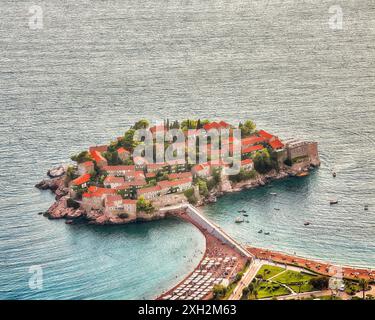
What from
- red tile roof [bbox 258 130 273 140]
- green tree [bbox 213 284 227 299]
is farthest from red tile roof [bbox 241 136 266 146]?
green tree [bbox 213 284 227 299]

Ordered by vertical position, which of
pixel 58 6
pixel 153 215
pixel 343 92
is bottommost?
pixel 153 215

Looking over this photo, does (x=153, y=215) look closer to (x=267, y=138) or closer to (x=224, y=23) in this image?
(x=267, y=138)

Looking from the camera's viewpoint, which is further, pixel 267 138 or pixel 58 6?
pixel 58 6

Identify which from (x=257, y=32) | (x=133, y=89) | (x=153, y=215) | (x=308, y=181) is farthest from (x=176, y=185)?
(x=257, y=32)

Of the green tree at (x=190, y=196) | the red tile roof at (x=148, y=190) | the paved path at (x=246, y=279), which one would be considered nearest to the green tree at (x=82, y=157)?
the red tile roof at (x=148, y=190)

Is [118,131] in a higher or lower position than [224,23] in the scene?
lower

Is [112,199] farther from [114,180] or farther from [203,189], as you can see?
[203,189]

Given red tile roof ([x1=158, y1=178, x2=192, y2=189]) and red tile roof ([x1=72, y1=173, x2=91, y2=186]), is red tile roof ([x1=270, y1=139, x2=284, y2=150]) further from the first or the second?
red tile roof ([x1=72, y1=173, x2=91, y2=186])

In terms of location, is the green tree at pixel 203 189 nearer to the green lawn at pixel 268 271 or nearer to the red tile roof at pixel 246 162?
the red tile roof at pixel 246 162
